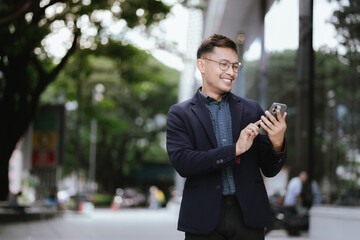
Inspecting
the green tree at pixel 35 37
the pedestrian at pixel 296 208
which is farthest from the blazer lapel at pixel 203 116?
the pedestrian at pixel 296 208

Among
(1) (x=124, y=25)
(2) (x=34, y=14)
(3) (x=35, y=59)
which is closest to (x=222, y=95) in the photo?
(2) (x=34, y=14)

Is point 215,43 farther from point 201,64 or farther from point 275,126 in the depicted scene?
point 275,126

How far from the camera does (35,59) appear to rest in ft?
57.8

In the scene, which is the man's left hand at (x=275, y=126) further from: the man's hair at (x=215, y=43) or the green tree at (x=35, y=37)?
the green tree at (x=35, y=37)

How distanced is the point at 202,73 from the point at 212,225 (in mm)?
694

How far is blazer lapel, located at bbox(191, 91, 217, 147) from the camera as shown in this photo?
9.18 feet

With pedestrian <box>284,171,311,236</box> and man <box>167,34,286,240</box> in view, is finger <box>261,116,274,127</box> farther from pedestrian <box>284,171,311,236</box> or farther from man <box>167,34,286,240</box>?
pedestrian <box>284,171,311,236</box>

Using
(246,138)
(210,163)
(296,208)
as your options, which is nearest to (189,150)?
(210,163)

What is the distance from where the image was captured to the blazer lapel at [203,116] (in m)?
2.80

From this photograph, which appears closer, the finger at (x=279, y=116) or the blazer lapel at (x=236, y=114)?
the finger at (x=279, y=116)

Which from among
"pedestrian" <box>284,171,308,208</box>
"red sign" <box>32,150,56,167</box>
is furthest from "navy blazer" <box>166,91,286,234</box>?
"red sign" <box>32,150,56,167</box>

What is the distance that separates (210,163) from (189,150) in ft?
0.43

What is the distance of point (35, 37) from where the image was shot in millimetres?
13164

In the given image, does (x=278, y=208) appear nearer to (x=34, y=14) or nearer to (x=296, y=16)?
(x=296, y=16)
